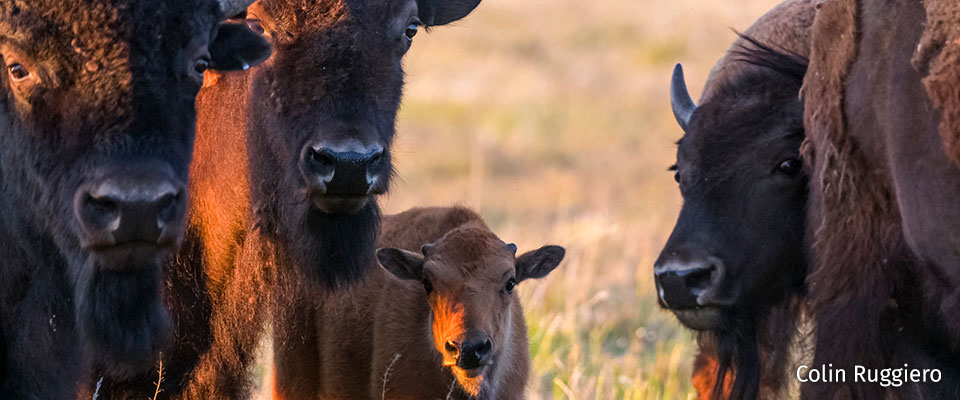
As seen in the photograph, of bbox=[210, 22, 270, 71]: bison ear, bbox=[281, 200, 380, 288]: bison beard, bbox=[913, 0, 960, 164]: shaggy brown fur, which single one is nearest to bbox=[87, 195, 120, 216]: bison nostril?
bbox=[210, 22, 270, 71]: bison ear

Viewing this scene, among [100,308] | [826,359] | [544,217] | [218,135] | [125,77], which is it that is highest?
[125,77]

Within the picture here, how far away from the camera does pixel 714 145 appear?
17.2 ft

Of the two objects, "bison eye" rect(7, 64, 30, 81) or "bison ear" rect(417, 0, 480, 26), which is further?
"bison ear" rect(417, 0, 480, 26)

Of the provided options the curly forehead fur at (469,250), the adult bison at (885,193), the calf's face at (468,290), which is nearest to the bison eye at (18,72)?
the calf's face at (468,290)

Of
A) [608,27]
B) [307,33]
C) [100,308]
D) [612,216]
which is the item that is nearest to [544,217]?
[612,216]

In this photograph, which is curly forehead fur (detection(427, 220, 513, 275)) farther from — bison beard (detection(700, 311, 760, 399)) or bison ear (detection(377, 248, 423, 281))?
bison beard (detection(700, 311, 760, 399))

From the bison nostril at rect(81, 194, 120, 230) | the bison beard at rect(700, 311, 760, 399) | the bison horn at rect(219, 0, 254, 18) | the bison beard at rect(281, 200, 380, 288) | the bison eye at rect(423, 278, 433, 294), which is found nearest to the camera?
the bison nostril at rect(81, 194, 120, 230)

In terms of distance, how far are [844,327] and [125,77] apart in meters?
2.62

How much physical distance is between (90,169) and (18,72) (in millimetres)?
399

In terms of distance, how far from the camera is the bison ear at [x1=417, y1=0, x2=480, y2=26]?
5602 mm

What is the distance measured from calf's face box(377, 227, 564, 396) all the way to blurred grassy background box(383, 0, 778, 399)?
39cm

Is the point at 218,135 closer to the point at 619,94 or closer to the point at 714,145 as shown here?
the point at 714,145

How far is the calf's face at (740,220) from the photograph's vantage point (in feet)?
16.7

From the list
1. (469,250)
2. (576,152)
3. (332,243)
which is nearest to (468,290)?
(469,250)
